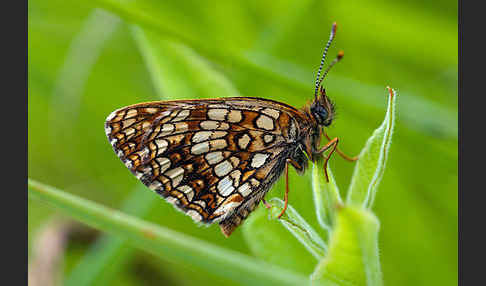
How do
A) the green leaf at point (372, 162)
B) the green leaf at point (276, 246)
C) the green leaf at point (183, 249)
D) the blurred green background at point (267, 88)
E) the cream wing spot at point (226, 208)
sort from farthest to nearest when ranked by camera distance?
1. the blurred green background at point (267, 88)
2. the cream wing spot at point (226, 208)
3. the green leaf at point (276, 246)
4. the green leaf at point (372, 162)
5. the green leaf at point (183, 249)

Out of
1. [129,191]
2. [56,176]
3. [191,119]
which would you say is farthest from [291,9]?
[56,176]

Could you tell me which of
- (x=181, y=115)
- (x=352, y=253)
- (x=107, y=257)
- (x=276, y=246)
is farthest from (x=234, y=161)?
(x=352, y=253)

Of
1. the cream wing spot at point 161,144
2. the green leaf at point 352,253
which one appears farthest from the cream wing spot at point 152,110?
the green leaf at point 352,253

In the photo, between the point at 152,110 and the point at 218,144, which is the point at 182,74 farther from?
the point at 218,144

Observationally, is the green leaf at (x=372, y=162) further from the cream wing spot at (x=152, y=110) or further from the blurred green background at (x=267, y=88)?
the cream wing spot at (x=152, y=110)

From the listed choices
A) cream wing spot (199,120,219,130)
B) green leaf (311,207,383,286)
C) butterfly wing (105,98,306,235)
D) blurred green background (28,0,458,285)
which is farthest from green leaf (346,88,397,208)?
cream wing spot (199,120,219,130)

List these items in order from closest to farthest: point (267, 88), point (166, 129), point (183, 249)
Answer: point (183, 249) < point (166, 129) < point (267, 88)

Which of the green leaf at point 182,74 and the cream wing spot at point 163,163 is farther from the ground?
the green leaf at point 182,74
